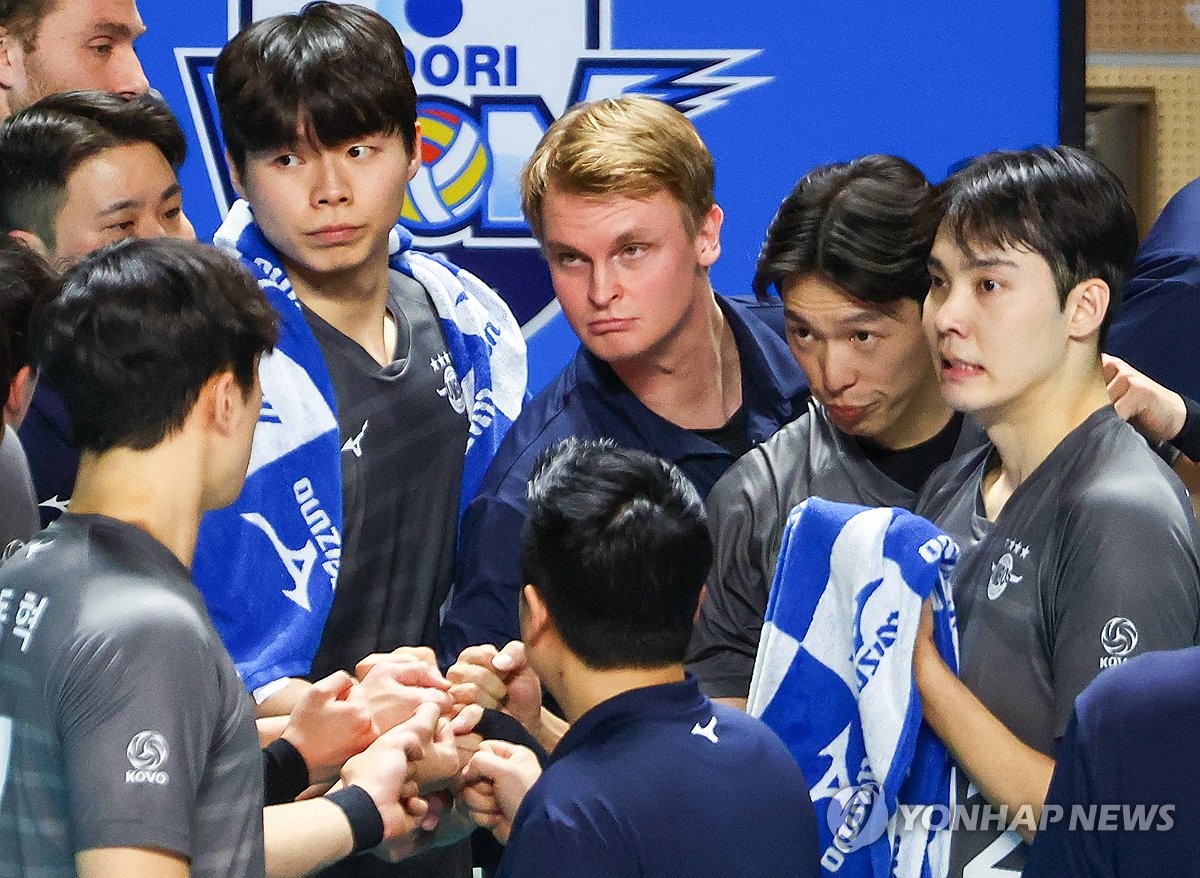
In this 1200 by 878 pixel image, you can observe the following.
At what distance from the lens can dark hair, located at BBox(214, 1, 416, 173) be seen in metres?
2.21

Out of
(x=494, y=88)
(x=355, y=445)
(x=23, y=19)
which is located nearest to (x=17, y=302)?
(x=355, y=445)

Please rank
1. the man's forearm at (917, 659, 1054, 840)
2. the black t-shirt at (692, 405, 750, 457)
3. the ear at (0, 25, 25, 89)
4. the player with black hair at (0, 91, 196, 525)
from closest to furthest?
the man's forearm at (917, 659, 1054, 840), the black t-shirt at (692, 405, 750, 457), the player with black hair at (0, 91, 196, 525), the ear at (0, 25, 25, 89)

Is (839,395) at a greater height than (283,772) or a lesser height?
greater

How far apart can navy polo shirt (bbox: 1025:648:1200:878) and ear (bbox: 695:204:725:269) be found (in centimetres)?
125

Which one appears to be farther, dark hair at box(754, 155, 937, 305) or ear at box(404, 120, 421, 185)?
ear at box(404, 120, 421, 185)

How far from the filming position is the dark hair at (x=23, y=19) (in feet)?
9.55

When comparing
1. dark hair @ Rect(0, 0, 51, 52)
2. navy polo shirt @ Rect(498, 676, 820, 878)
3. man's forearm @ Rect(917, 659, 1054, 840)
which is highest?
dark hair @ Rect(0, 0, 51, 52)

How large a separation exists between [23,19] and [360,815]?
1727mm

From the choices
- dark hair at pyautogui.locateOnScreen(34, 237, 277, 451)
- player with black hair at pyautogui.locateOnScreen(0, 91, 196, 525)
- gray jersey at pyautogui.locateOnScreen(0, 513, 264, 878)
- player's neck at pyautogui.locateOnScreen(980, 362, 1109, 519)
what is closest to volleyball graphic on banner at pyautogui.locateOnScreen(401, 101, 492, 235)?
player with black hair at pyautogui.locateOnScreen(0, 91, 196, 525)

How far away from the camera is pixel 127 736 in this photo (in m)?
1.39

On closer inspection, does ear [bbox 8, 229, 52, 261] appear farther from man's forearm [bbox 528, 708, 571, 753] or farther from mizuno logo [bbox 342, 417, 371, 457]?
man's forearm [bbox 528, 708, 571, 753]

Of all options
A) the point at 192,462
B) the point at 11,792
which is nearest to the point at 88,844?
the point at 11,792
